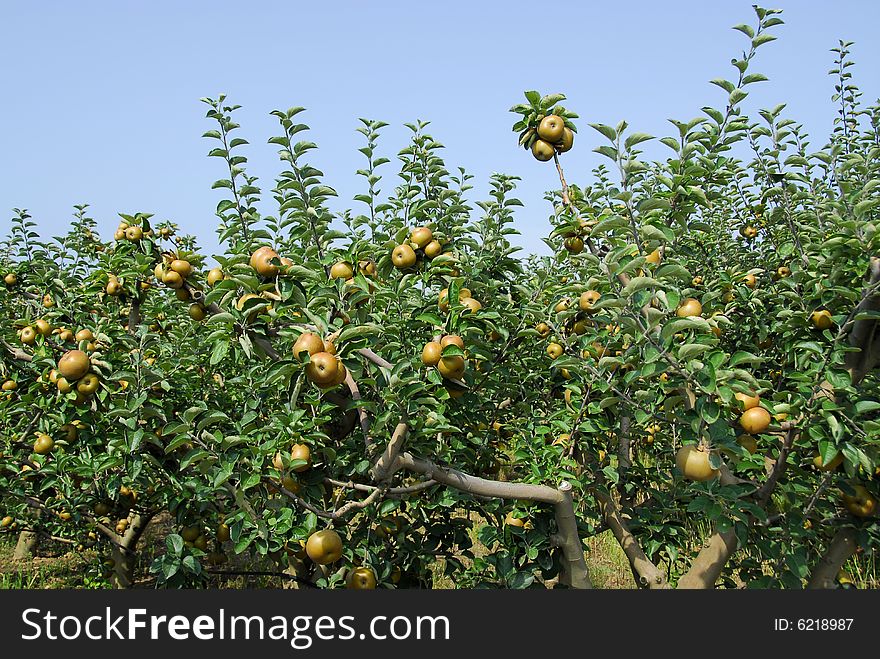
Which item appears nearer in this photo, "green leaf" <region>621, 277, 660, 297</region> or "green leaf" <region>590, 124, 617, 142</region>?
"green leaf" <region>621, 277, 660, 297</region>

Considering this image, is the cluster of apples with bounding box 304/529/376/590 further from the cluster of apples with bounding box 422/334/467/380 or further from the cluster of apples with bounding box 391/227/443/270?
the cluster of apples with bounding box 391/227/443/270

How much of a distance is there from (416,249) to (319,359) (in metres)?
0.86

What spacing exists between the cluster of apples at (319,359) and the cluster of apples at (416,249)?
2.28ft

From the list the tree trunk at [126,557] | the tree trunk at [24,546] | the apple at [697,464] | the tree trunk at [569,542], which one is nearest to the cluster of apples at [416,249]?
the tree trunk at [569,542]

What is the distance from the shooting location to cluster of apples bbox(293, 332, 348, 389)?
2188 mm

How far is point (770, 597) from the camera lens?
279cm

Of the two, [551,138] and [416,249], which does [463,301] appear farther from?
Answer: [551,138]

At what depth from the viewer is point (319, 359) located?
86.4 inches

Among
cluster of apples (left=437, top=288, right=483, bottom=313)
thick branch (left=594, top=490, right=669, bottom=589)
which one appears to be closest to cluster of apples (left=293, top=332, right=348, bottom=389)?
cluster of apples (left=437, top=288, right=483, bottom=313)

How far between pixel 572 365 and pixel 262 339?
A: 126 cm

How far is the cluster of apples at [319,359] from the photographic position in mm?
2188

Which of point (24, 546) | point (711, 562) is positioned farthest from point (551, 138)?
point (24, 546)

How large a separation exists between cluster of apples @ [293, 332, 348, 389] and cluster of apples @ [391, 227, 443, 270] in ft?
2.28

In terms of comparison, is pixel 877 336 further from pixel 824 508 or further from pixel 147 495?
pixel 147 495
